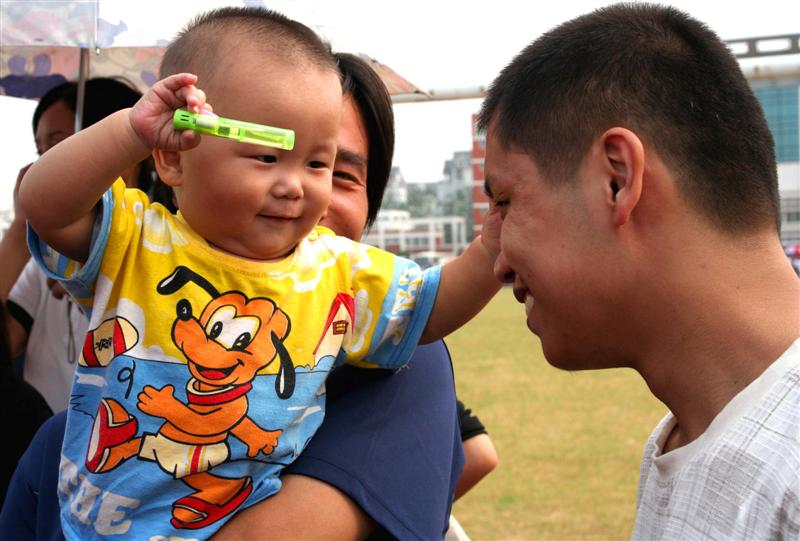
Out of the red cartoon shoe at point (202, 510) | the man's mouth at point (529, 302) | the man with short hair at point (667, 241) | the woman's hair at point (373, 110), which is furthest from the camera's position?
the woman's hair at point (373, 110)

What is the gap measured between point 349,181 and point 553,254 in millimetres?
924

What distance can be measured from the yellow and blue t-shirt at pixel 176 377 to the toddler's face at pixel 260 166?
5 cm

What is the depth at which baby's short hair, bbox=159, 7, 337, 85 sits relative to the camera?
1.78 meters

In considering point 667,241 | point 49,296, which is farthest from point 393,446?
point 49,296

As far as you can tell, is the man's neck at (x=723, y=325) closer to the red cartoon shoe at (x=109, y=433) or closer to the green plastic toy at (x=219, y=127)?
the green plastic toy at (x=219, y=127)

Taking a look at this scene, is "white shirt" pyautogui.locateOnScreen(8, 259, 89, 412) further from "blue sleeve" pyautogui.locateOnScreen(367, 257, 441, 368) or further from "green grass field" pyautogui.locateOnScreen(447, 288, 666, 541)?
"green grass field" pyautogui.locateOnScreen(447, 288, 666, 541)

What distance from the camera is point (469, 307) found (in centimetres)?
192

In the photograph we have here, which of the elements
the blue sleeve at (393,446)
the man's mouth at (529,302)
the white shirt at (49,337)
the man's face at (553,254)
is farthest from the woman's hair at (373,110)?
the white shirt at (49,337)

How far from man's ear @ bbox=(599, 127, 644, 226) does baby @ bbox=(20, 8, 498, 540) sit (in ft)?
1.47

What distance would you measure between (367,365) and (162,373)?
0.43 metres

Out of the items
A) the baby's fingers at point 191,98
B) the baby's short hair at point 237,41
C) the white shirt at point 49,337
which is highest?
the baby's short hair at point 237,41

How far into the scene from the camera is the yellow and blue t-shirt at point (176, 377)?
5.52 ft

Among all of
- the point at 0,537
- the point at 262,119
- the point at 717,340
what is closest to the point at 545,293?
the point at 717,340

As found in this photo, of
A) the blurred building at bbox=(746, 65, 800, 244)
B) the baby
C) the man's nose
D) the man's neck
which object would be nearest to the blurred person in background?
the baby
